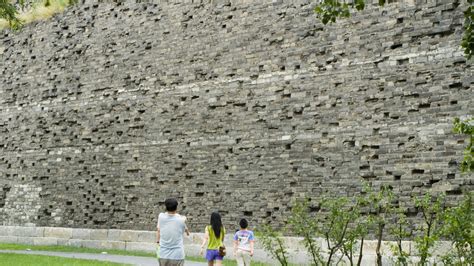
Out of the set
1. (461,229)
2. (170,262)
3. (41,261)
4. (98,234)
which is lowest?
(41,261)

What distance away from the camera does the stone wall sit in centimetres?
1524

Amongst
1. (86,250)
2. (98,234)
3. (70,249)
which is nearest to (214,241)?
(86,250)

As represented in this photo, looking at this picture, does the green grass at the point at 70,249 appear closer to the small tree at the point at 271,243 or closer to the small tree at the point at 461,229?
the small tree at the point at 271,243

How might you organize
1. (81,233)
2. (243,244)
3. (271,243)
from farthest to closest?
(81,233), (243,244), (271,243)

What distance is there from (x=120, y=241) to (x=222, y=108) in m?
5.00

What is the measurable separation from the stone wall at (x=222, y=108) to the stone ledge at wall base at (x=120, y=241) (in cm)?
27

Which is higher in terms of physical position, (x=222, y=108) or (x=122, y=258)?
(x=222, y=108)

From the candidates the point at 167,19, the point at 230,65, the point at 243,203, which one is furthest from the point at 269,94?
the point at 167,19

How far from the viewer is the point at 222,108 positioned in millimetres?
18703

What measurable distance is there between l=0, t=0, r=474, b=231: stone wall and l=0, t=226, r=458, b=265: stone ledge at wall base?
0.27m

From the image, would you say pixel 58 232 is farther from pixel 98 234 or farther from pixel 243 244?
pixel 243 244

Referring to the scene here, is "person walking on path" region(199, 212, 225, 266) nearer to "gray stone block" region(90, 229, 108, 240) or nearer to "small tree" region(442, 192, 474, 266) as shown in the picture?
"small tree" region(442, 192, 474, 266)

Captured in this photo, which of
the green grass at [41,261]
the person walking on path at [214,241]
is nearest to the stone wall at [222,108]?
the green grass at [41,261]

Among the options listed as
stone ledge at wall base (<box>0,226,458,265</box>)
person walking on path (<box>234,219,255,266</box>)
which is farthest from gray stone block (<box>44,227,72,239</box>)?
person walking on path (<box>234,219,255,266</box>)
